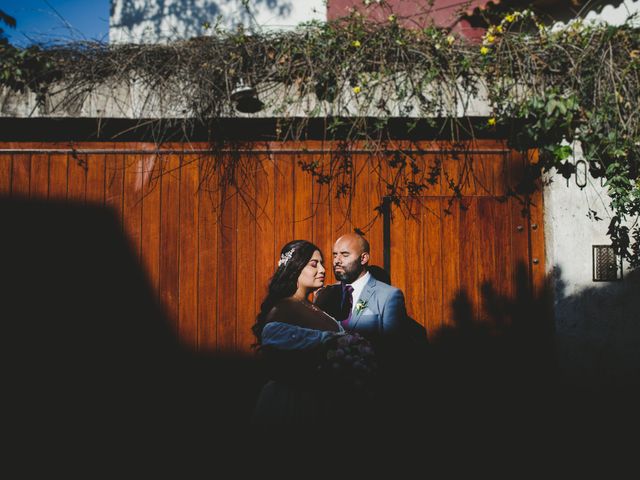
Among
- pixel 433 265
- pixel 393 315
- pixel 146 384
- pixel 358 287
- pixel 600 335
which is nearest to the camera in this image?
pixel 393 315

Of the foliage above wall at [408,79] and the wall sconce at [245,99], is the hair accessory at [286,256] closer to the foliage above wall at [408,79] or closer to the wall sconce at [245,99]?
the foliage above wall at [408,79]

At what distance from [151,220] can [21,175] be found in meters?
A: 1.19

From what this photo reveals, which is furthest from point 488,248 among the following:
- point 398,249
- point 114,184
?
point 114,184

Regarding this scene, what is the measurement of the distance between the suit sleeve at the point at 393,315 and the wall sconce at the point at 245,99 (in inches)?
73.6

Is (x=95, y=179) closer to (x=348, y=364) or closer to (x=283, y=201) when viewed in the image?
(x=283, y=201)

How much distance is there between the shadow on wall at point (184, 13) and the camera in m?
5.59

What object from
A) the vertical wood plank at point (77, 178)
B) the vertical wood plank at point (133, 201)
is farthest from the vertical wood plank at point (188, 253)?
the vertical wood plank at point (77, 178)

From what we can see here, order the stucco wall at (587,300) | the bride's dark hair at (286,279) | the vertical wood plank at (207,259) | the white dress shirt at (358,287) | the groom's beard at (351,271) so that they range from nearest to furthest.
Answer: the bride's dark hair at (286,279) → the white dress shirt at (358,287) → the groom's beard at (351,271) → the stucco wall at (587,300) → the vertical wood plank at (207,259)

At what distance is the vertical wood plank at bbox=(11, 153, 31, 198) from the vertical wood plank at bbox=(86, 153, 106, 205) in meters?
0.51

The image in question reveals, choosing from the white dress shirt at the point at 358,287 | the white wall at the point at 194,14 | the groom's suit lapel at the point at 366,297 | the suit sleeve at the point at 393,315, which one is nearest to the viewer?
the suit sleeve at the point at 393,315

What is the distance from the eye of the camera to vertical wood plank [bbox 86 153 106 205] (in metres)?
3.90

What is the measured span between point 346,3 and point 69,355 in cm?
492

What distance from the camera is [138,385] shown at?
373 centimetres

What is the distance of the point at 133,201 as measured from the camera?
390cm
